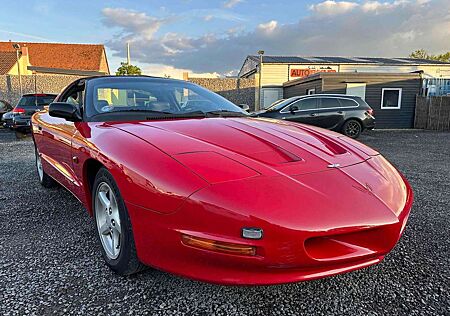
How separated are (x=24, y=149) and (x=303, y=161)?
833 cm

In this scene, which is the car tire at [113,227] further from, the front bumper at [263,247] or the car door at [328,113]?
the car door at [328,113]

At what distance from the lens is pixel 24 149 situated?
8.24 m

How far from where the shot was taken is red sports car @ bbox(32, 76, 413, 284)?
1490 millimetres

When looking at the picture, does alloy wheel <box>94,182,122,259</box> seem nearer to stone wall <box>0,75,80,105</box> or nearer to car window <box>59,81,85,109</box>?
car window <box>59,81,85,109</box>

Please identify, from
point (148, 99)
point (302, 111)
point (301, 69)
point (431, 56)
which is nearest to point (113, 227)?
point (148, 99)

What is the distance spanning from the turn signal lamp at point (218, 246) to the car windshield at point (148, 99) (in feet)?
4.56

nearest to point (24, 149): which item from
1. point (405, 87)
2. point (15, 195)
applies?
point (15, 195)

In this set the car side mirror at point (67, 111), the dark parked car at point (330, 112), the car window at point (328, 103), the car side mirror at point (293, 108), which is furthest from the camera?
the car window at point (328, 103)

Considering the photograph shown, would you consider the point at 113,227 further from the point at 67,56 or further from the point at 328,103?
the point at 67,56

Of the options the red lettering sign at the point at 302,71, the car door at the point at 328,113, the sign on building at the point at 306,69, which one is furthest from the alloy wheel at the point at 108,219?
the red lettering sign at the point at 302,71

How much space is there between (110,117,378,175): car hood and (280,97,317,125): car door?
8126 millimetres

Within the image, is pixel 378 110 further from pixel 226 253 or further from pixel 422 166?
pixel 226 253

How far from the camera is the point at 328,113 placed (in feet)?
36.2

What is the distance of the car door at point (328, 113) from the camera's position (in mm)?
11023
